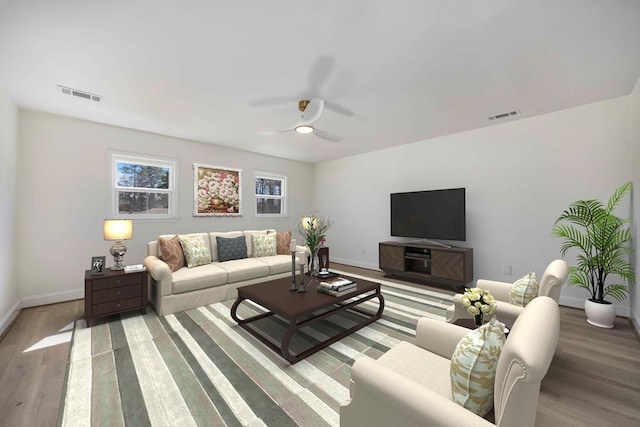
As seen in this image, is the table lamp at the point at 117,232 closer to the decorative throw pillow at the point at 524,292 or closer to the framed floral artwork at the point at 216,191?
the framed floral artwork at the point at 216,191

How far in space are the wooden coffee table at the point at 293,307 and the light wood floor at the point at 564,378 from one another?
1.43 m

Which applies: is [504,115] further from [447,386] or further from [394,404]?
[394,404]

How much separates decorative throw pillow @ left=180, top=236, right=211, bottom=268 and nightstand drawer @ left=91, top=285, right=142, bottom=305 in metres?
0.69

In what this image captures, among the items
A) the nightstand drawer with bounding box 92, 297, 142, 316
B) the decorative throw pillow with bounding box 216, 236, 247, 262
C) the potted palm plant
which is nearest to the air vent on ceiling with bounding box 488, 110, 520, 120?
the potted palm plant

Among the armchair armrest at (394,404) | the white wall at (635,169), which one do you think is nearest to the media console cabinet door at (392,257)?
the white wall at (635,169)

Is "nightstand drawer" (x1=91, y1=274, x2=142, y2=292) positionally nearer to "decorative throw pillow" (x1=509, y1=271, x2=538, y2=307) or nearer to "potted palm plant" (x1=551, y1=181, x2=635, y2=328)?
"decorative throw pillow" (x1=509, y1=271, x2=538, y2=307)

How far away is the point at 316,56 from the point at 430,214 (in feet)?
10.9

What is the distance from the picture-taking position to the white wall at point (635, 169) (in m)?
2.71

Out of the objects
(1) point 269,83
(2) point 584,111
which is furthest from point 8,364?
(2) point 584,111

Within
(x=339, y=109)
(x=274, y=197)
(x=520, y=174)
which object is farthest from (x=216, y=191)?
(x=520, y=174)

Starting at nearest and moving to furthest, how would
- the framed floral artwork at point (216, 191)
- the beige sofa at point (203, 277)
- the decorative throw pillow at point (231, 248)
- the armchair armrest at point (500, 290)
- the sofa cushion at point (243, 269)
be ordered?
the armchair armrest at point (500, 290), the beige sofa at point (203, 277), the sofa cushion at point (243, 269), the decorative throw pillow at point (231, 248), the framed floral artwork at point (216, 191)

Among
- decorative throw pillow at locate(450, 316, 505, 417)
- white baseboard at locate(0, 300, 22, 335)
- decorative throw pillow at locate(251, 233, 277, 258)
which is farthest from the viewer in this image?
decorative throw pillow at locate(251, 233, 277, 258)

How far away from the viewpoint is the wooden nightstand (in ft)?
9.12

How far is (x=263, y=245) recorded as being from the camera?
14.6 feet
